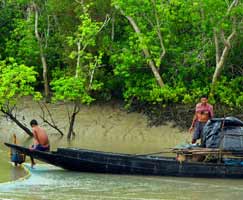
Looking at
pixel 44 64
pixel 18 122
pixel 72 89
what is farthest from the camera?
pixel 44 64

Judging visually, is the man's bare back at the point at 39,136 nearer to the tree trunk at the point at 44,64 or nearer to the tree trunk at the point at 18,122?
the tree trunk at the point at 18,122

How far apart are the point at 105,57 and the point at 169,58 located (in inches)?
108

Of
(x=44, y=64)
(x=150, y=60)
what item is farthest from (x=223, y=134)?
(x=44, y=64)

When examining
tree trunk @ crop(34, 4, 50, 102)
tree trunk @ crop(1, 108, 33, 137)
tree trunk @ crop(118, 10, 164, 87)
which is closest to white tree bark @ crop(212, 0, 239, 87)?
tree trunk @ crop(118, 10, 164, 87)

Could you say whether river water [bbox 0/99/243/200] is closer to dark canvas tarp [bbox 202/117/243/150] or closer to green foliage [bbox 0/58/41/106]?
dark canvas tarp [bbox 202/117/243/150]

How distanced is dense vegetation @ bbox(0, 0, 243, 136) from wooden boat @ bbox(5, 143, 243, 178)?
23.0 feet

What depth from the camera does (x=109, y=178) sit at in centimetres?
1714

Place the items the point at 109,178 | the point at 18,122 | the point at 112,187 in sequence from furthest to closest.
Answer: the point at 18,122 < the point at 109,178 < the point at 112,187

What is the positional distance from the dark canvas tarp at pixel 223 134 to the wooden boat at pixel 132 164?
506 mm

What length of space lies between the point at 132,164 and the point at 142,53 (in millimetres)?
9460

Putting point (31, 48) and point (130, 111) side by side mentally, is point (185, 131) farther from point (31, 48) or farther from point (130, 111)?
point (31, 48)

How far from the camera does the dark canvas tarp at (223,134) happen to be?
17688mm

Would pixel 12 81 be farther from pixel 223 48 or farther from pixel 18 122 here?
pixel 223 48

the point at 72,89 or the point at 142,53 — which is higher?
the point at 142,53
